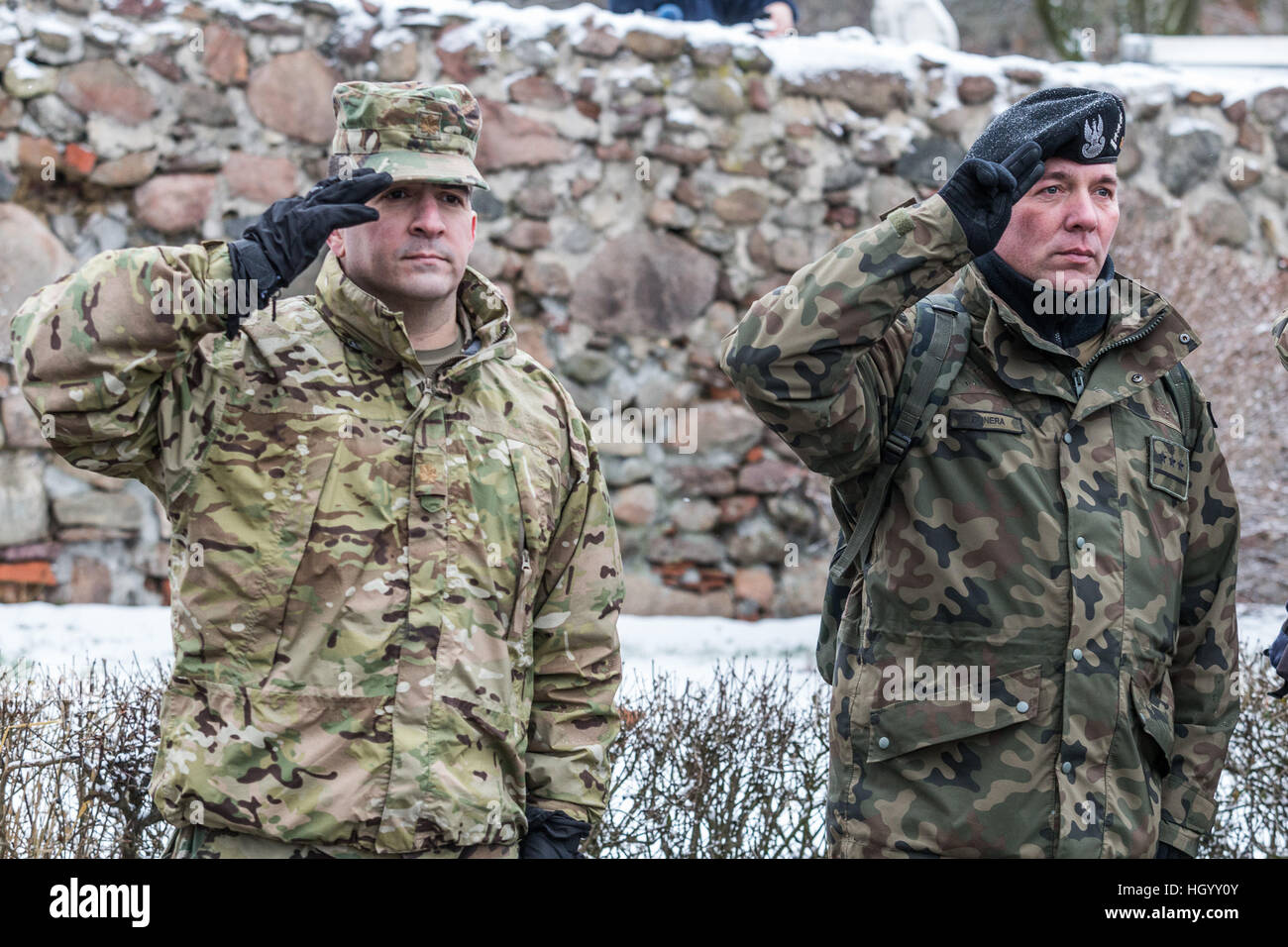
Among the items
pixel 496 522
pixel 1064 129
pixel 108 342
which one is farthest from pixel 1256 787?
pixel 108 342

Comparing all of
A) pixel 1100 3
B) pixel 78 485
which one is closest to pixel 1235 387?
pixel 78 485

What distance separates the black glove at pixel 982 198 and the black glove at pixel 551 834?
129 centimetres

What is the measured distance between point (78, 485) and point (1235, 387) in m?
5.17

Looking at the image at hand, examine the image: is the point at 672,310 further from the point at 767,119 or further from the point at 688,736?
the point at 688,736

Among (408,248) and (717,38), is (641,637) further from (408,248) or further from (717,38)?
(408,248)

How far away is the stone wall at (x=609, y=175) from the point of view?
6.39 metres

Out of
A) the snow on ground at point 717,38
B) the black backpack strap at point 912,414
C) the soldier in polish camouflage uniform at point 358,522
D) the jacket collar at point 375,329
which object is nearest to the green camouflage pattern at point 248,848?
the soldier in polish camouflage uniform at point 358,522

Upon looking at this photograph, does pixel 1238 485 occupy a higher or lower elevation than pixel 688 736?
higher

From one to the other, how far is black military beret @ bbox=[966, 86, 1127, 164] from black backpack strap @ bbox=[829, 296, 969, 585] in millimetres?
330

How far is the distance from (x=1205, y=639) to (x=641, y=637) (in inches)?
151

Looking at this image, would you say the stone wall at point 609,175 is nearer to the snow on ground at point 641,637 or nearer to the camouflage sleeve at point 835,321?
the snow on ground at point 641,637

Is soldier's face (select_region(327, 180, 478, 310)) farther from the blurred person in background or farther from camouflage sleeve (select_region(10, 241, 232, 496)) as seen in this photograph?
the blurred person in background

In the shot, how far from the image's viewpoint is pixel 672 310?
7227 mm

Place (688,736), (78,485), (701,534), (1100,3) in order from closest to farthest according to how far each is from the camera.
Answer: (688,736) → (78,485) → (701,534) → (1100,3)
